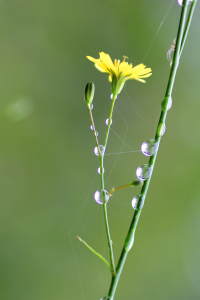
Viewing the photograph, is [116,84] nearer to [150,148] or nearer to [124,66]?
[124,66]

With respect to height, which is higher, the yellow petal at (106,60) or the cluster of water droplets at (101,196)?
the yellow petal at (106,60)

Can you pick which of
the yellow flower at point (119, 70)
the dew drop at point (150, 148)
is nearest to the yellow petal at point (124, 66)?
the yellow flower at point (119, 70)

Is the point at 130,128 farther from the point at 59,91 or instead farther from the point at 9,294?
the point at 9,294

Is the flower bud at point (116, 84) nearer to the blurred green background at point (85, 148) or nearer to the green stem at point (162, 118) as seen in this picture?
the green stem at point (162, 118)

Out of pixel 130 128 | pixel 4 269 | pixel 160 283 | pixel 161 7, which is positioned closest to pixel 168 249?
pixel 160 283

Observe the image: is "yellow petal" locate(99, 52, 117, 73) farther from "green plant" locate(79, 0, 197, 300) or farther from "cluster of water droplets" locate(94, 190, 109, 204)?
"cluster of water droplets" locate(94, 190, 109, 204)

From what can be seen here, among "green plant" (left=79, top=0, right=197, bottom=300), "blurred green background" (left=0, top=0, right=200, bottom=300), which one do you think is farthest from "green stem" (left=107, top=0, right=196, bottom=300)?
"blurred green background" (left=0, top=0, right=200, bottom=300)

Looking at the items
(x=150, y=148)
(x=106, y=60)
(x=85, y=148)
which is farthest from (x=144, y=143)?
(x=85, y=148)

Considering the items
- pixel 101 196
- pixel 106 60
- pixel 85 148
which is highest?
pixel 85 148
